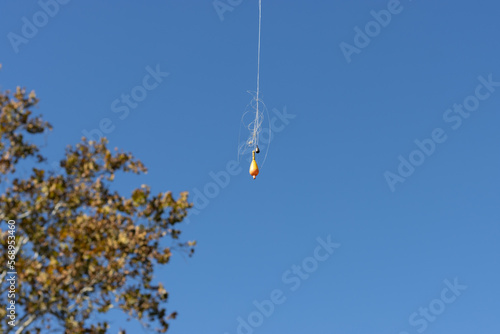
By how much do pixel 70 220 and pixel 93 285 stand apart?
1747 millimetres

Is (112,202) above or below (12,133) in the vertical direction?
below

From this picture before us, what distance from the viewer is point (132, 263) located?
14.8 metres

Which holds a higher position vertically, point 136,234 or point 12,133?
point 12,133

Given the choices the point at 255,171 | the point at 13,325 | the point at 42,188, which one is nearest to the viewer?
the point at 13,325

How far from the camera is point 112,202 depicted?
15211 mm

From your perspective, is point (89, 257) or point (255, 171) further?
point (255, 171)

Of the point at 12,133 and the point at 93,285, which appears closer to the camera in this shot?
the point at 93,285

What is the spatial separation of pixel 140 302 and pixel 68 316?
1629 millimetres

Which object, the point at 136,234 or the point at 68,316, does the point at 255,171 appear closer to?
the point at 136,234

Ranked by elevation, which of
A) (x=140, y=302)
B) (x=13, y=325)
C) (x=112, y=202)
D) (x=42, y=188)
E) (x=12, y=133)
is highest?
(x=12, y=133)

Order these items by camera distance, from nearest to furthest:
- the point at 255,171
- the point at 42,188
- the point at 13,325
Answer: the point at 13,325, the point at 42,188, the point at 255,171

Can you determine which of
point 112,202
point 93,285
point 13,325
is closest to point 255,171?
point 112,202

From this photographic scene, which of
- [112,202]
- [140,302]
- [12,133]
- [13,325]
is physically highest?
[12,133]

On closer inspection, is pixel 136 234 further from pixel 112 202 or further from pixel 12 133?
pixel 12 133
